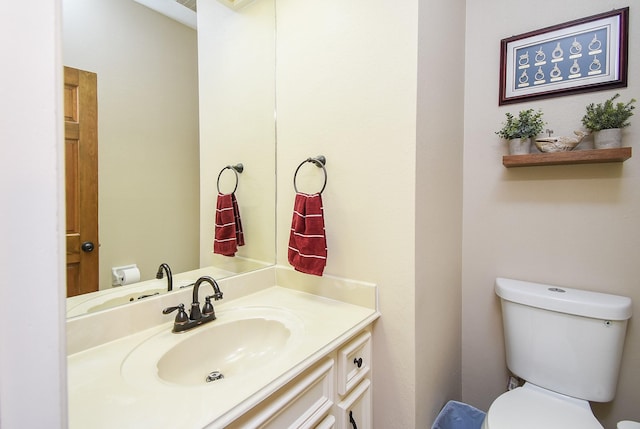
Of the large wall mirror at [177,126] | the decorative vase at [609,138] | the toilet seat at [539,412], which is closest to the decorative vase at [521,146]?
the decorative vase at [609,138]

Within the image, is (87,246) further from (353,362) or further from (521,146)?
(521,146)

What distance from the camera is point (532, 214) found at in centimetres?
134

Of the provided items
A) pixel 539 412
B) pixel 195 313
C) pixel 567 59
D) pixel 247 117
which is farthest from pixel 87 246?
pixel 567 59

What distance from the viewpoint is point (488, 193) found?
1.45 meters

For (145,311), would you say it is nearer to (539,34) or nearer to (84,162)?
(84,162)

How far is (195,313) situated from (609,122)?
1685 mm

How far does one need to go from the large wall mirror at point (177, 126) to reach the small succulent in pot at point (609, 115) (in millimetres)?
1333

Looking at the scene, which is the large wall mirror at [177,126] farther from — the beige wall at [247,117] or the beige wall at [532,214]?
the beige wall at [532,214]

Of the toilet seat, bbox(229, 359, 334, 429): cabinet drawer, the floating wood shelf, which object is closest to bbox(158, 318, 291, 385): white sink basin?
bbox(229, 359, 334, 429): cabinet drawer

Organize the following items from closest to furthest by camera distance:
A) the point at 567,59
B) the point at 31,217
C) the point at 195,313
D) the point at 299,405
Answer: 1. the point at 31,217
2. the point at 299,405
3. the point at 195,313
4. the point at 567,59

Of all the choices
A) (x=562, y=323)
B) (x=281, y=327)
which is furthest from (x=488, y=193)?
(x=281, y=327)

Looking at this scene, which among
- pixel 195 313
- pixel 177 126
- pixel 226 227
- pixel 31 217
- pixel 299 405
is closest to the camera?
pixel 31 217

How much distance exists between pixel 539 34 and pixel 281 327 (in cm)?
167

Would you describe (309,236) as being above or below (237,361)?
above
